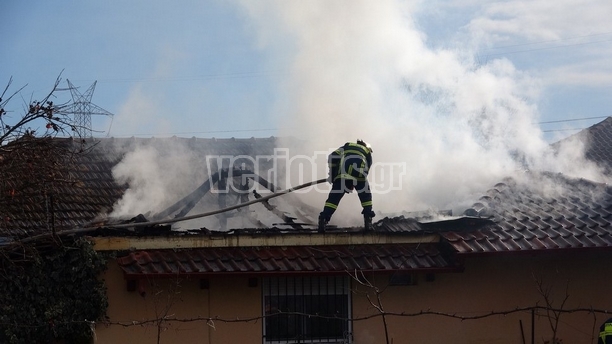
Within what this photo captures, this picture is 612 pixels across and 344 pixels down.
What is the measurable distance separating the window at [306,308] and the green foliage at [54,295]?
7.81 ft

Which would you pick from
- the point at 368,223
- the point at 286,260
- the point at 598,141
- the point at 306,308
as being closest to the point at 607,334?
the point at 368,223

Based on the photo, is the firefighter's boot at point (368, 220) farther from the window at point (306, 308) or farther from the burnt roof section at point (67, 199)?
the burnt roof section at point (67, 199)

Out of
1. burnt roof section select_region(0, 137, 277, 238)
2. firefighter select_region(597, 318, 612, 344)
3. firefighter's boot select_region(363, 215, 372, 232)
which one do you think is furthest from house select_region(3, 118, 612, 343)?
firefighter select_region(597, 318, 612, 344)

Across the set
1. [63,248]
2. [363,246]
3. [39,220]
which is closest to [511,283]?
[363,246]

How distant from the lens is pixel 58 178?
10461 millimetres

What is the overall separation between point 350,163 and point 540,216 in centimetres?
315

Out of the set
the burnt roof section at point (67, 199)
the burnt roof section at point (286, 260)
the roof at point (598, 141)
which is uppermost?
the roof at point (598, 141)

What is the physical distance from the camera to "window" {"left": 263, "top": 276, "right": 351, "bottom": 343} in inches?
448

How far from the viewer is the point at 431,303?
11.7 metres

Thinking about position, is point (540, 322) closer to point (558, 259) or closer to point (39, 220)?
point (558, 259)

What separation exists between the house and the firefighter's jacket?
0.86 metres

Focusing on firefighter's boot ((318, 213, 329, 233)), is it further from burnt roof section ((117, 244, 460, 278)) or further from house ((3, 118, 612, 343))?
burnt roof section ((117, 244, 460, 278))

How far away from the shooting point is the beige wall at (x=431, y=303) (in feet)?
35.7

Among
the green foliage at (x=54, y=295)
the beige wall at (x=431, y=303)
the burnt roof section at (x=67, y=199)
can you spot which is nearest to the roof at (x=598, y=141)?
the beige wall at (x=431, y=303)
